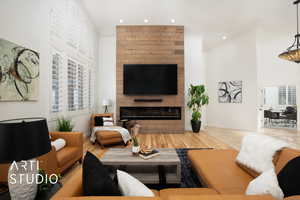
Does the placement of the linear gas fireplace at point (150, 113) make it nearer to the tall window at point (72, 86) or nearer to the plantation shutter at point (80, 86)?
the plantation shutter at point (80, 86)

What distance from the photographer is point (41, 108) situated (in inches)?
114

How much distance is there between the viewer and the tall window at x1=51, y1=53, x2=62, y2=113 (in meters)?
3.33

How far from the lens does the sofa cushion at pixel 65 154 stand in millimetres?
2355

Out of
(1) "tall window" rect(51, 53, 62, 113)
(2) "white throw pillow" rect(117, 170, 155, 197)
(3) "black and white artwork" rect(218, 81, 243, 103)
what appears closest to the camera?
(2) "white throw pillow" rect(117, 170, 155, 197)

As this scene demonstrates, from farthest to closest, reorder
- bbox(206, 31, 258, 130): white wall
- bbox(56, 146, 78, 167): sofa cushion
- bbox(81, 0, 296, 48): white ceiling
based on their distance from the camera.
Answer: bbox(206, 31, 258, 130): white wall, bbox(81, 0, 296, 48): white ceiling, bbox(56, 146, 78, 167): sofa cushion

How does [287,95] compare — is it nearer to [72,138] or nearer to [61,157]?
[72,138]

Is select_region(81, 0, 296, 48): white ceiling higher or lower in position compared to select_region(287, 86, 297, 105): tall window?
higher

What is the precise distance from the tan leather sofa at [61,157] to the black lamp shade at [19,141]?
4.17 feet

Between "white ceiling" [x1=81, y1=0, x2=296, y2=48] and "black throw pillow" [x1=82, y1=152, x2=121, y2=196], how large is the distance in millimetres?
4554

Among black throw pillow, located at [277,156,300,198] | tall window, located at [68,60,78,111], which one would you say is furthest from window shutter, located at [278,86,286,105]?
tall window, located at [68,60,78,111]

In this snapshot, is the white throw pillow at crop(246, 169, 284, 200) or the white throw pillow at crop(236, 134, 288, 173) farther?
the white throw pillow at crop(236, 134, 288, 173)

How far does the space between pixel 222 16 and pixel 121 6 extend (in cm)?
320

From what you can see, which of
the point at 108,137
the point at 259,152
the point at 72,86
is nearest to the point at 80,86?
the point at 72,86

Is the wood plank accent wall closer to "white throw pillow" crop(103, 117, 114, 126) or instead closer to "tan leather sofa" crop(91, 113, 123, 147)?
"white throw pillow" crop(103, 117, 114, 126)
